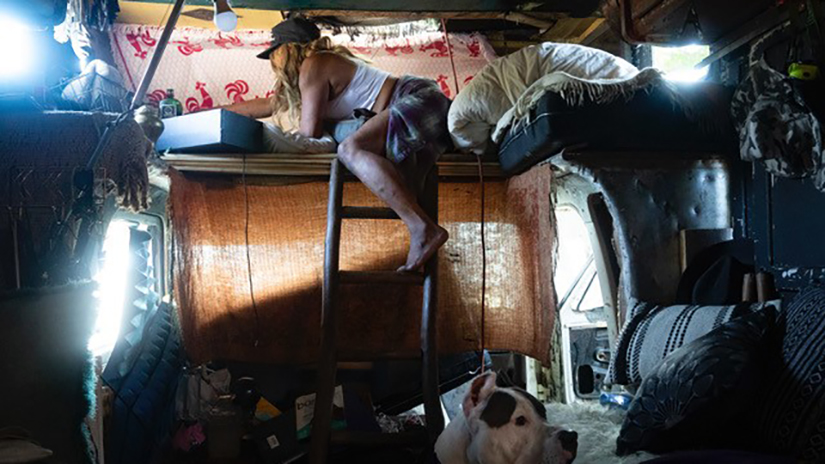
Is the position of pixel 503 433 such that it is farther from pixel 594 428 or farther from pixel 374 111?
pixel 374 111

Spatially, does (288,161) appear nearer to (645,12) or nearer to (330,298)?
(330,298)

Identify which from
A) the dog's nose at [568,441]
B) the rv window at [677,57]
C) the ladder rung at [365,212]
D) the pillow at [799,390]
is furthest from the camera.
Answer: the rv window at [677,57]

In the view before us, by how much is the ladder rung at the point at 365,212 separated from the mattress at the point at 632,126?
648mm

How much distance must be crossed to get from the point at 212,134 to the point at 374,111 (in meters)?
0.73

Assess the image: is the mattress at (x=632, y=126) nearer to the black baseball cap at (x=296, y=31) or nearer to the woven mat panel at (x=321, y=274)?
the woven mat panel at (x=321, y=274)

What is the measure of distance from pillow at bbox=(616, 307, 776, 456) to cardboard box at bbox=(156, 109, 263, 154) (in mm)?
1927

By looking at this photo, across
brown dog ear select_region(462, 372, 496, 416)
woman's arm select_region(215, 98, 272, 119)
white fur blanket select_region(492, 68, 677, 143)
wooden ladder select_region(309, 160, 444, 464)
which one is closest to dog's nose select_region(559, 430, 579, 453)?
brown dog ear select_region(462, 372, 496, 416)

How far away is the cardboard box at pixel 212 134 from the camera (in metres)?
2.70

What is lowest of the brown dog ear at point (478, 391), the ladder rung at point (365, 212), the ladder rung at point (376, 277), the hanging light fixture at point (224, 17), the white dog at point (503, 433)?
the white dog at point (503, 433)

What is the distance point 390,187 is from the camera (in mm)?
2672

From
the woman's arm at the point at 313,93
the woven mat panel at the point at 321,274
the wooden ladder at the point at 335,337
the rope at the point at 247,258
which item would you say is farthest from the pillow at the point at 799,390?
the rope at the point at 247,258

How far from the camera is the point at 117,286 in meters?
2.89

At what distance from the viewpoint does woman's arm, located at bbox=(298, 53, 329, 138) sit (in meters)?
2.93

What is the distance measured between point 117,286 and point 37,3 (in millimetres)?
1494
